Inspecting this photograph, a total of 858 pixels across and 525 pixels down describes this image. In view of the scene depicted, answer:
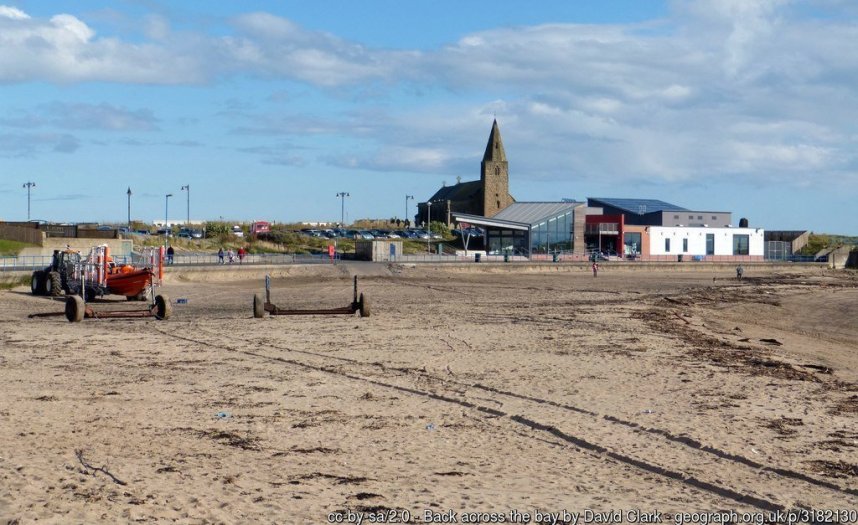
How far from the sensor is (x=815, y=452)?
9758 millimetres

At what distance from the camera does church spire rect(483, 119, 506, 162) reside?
140m

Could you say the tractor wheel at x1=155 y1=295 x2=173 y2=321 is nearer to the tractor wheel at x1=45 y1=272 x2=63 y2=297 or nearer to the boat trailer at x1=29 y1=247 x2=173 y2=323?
the boat trailer at x1=29 y1=247 x2=173 y2=323

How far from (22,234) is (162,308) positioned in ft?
147

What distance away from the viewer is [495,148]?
14150 centimetres

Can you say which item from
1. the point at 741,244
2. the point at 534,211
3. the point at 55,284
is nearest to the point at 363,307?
the point at 55,284

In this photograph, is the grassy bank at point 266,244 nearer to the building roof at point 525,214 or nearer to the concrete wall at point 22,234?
the building roof at point 525,214

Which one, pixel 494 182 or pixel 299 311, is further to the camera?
pixel 494 182

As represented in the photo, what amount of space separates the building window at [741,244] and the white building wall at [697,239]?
28 cm

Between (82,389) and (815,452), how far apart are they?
946cm

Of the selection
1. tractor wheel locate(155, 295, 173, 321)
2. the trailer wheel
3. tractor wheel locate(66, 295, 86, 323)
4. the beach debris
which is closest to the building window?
the trailer wheel

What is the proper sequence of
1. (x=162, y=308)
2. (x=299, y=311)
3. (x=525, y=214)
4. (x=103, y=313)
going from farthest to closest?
1. (x=525, y=214)
2. (x=299, y=311)
3. (x=162, y=308)
4. (x=103, y=313)

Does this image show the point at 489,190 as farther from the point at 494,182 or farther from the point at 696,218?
the point at 696,218

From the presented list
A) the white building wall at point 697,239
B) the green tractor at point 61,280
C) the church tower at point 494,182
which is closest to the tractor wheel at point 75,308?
the green tractor at point 61,280

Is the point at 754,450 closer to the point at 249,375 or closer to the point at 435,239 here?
the point at 249,375
